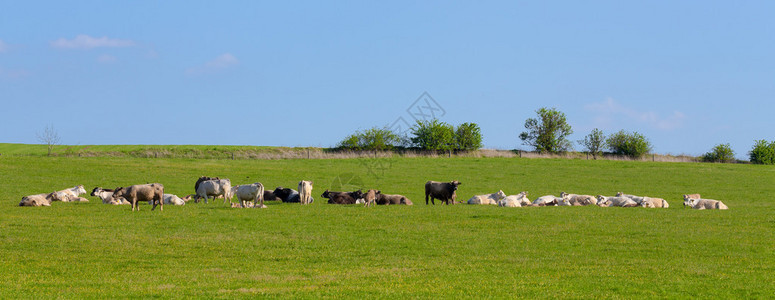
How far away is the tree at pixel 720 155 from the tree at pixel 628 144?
9.06 m

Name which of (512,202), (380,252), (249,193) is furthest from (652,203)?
(380,252)

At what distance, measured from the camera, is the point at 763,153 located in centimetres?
9050

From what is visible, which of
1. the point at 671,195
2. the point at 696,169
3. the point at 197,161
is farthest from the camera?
the point at 696,169

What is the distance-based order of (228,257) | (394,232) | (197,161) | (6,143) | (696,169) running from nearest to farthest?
(228,257)
(394,232)
(197,161)
(696,169)
(6,143)

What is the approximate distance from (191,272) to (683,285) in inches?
405

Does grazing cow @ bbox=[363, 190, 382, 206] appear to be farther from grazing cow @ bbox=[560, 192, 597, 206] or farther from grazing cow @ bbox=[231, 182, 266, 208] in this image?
grazing cow @ bbox=[560, 192, 597, 206]

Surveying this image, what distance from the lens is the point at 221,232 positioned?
22.0 meters

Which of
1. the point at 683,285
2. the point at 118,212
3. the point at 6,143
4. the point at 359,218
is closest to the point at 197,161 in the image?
the point at 118,212

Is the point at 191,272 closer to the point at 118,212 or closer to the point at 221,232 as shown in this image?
the point at 221,232

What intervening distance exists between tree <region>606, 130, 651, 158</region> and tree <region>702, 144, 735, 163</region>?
9.06 metres

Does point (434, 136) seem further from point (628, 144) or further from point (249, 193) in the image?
point (249, 193)

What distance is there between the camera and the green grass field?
1338cm

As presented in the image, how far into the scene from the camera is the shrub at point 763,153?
8962 centimetres

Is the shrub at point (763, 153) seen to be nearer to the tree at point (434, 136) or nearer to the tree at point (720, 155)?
the tree at point (720, 155)
